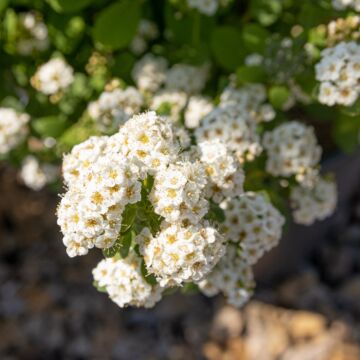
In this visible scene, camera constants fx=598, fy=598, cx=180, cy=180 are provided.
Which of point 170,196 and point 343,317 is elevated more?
point 170,196

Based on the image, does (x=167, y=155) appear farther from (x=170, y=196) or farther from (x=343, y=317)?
(x=343, y=317)

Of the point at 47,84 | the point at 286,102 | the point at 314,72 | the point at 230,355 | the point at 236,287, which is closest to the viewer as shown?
the point at 236,287

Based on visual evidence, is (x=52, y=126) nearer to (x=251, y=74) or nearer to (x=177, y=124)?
(x=177, y=124)

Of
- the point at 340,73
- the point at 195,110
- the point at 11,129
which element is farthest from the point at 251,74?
the point at 11,129

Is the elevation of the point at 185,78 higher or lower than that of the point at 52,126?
higher

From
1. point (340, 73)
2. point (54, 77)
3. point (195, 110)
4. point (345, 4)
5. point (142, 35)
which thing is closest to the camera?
point (340, 73)

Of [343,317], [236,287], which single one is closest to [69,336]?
[343,317]

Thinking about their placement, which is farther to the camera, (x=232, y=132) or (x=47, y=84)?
(x=47, y=84)
